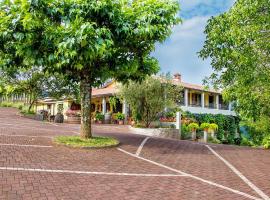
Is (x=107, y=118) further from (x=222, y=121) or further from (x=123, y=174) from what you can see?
(x=123, y=174)

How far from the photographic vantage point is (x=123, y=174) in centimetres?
844

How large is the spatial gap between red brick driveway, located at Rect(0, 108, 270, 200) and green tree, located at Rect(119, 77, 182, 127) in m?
9.38

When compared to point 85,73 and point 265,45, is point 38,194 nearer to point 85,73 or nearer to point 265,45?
point 85,73

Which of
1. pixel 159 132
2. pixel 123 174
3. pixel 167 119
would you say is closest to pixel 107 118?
pixel 167 119

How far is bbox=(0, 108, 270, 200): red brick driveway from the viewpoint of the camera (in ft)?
22.0

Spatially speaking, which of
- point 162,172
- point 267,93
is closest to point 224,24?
point 267,93

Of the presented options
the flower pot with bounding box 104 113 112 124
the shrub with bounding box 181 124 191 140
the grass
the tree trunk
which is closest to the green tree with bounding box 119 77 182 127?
the shrub with bounding box 181 124 191 140

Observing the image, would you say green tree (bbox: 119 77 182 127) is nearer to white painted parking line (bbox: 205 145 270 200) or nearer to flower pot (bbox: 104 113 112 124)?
flower pot (bbox: 104 113 112 124)

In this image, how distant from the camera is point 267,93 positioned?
1388 cm

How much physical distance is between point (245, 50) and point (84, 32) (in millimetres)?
7937

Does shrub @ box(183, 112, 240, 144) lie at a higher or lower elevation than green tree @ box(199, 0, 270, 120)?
lower

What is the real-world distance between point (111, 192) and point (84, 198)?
2.35ft

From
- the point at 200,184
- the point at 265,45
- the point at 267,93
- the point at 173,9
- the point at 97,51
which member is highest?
the point at 173,9

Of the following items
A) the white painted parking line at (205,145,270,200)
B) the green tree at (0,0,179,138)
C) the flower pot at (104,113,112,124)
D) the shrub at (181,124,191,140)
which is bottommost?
the white painted parking line at (205,145,270,200)
